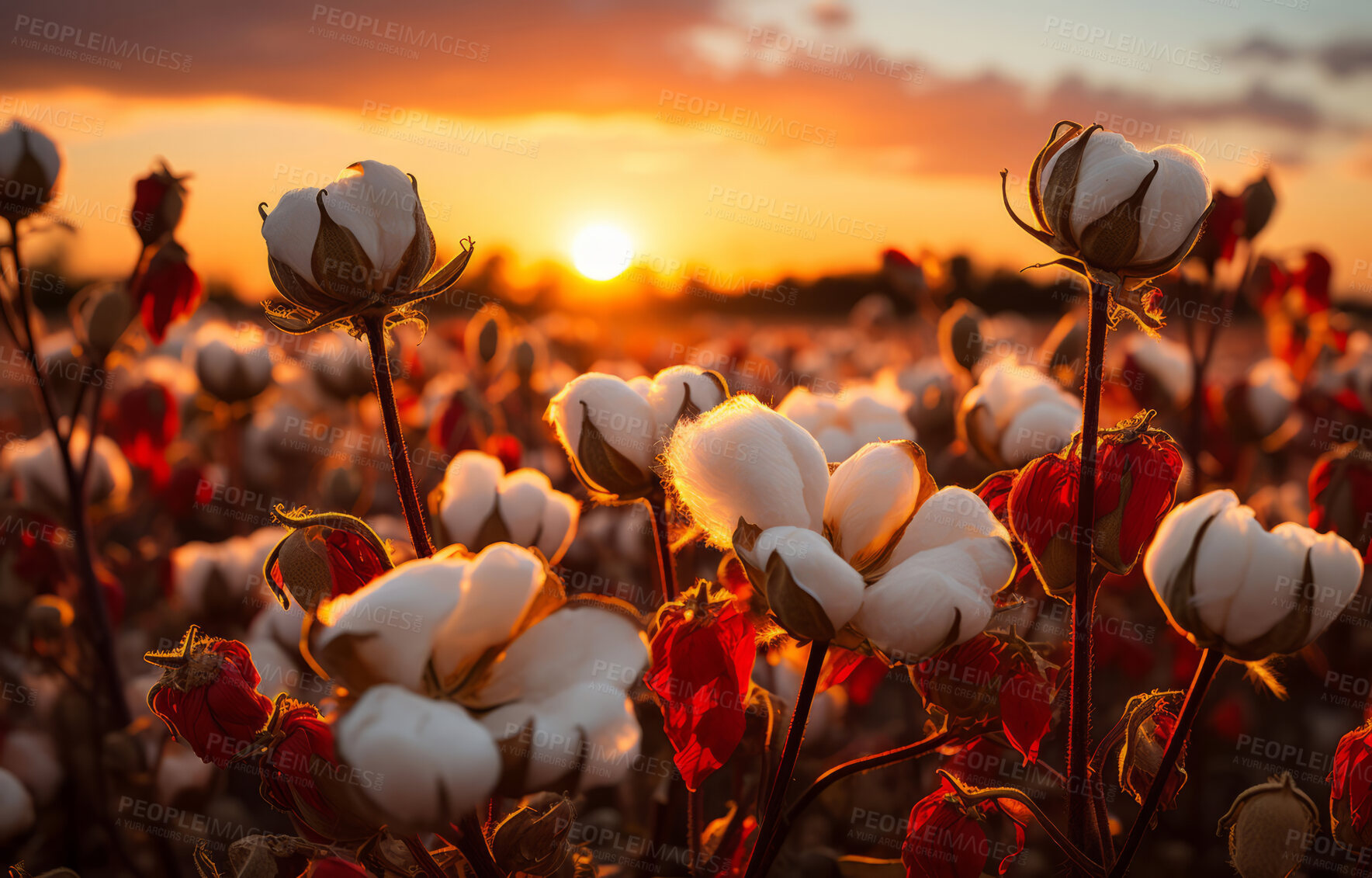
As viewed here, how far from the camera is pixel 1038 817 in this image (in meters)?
0.67

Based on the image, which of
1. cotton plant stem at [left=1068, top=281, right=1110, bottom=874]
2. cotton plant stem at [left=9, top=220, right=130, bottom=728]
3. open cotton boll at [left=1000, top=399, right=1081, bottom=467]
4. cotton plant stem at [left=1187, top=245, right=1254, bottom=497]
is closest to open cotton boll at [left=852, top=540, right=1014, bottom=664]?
cotton plant stem at [left=1068, top=281, right=1110, bottom=874]

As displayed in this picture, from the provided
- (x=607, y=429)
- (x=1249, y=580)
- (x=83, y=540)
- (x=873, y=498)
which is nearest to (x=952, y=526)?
(x=873, y=498)

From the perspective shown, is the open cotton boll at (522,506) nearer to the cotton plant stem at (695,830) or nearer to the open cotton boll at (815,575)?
the cotton plant stem at (695,830)

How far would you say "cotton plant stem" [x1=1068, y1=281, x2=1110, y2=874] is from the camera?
26.9 inches

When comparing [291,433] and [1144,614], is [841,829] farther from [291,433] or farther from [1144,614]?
[291,433]

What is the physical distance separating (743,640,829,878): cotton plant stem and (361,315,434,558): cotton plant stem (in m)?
0.34

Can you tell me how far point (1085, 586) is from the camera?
0.70m

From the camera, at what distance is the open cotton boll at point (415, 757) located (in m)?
0.46

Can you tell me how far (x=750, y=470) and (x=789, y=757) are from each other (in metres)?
0.22

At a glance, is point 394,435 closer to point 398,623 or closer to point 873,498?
point 398,623

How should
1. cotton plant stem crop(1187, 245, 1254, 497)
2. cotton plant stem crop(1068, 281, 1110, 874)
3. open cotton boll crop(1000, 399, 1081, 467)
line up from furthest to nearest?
cotton plant stem crop(1187, 245, 1254, 497), open cotton boll crop(1000, 399, 1081, 467), cotton plant stem crop(1068, 281, 1110, 874)

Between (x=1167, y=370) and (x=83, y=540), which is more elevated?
(x=1167, y=370)

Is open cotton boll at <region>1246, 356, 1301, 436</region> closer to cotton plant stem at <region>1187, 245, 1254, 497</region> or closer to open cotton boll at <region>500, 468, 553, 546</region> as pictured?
cotton plant stem at <region>1187, 245, 1254, 497</region>

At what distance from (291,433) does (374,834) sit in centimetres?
265
